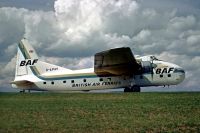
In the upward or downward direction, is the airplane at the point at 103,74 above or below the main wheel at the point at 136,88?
above

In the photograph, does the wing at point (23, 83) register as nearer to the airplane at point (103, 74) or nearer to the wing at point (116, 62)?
the airplane at point (103, 74)

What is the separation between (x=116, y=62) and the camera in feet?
157

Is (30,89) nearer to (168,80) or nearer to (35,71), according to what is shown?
(35,71)

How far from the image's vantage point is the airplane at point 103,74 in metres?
47.2

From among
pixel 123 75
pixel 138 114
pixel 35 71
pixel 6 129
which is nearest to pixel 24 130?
pixel 6 129

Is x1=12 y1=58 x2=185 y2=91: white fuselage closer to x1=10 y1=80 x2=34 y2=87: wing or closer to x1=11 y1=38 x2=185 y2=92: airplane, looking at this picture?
x1=11 y1=38 x2=185 y2=92: airplane

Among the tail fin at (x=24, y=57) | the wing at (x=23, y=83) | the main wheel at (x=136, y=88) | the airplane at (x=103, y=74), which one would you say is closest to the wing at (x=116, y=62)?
the airplane at (x=103, y=74)

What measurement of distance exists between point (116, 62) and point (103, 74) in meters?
2.95

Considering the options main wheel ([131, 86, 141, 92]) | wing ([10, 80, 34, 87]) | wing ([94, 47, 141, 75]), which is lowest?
main wheel ([131, 86, 141, 92])

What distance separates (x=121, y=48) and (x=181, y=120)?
29971 mm

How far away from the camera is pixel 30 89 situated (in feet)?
175

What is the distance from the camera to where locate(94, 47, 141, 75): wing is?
4581cm

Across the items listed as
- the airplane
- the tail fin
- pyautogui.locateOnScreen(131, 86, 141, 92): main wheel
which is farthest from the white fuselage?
the tail fin

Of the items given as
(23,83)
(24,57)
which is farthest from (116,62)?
(24,57)
